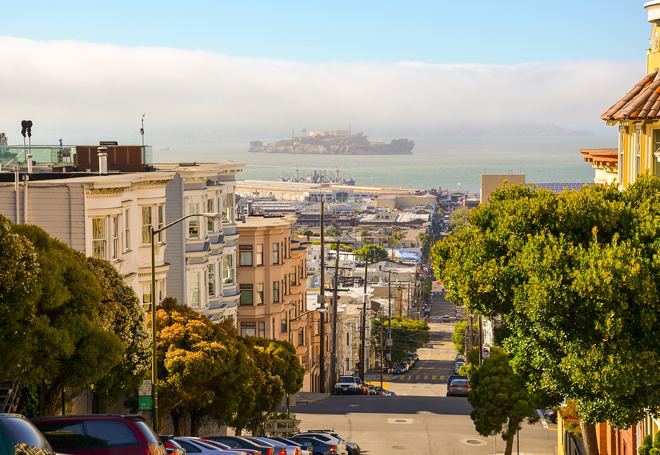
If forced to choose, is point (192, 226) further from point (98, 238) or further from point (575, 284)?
point (575, 284)

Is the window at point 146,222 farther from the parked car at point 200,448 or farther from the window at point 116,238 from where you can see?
the parked car at point 200,448

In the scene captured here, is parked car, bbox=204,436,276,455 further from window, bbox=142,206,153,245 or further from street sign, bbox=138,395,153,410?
window, bbox=142,206,153,245

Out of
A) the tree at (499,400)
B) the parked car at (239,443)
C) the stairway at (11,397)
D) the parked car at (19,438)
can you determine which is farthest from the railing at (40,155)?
the parked car at (19,438)

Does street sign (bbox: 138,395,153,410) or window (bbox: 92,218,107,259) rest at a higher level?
window (bbox: 92,218,107,259)

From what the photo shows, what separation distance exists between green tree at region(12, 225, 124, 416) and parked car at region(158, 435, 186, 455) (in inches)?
114

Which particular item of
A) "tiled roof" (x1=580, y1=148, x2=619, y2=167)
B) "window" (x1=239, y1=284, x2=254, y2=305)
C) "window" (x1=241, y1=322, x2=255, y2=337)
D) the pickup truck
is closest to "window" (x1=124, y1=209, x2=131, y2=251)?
"tiled roof" (x1=580, y1=148, x2=619, y2=167)

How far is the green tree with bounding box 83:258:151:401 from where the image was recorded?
2992 centimetres

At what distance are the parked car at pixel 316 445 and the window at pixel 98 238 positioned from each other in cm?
989

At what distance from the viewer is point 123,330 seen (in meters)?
30.0

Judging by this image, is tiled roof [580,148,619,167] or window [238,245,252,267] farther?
window [238,245,252,267]

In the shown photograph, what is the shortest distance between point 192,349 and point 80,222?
587 centimetres

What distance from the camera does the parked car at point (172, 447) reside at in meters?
23.3

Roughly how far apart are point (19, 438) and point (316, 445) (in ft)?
78.2

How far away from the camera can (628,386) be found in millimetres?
18047
